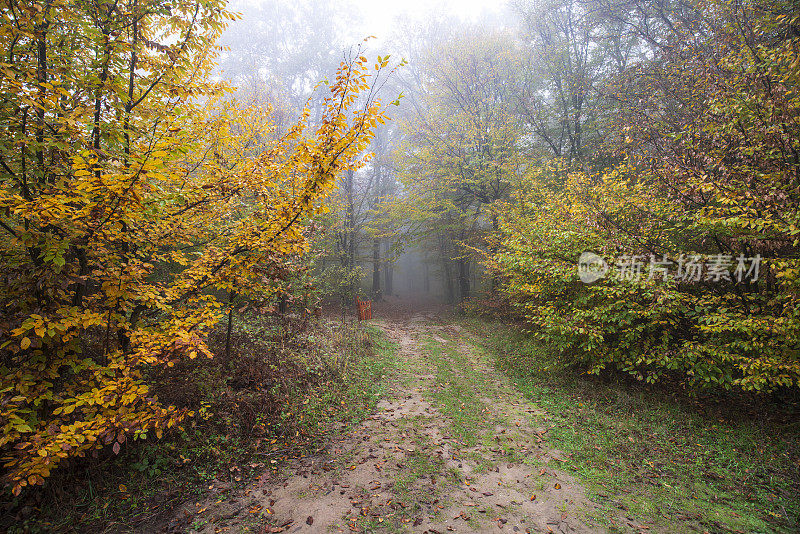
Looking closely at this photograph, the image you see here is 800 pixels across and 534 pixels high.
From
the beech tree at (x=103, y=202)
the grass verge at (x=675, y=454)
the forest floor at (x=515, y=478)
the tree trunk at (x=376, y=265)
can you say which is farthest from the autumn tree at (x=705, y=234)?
the tree trunk at (x=376, y=265)

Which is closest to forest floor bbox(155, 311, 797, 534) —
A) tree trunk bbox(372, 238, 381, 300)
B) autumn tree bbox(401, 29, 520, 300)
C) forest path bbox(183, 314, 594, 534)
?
forest path bbox(183, 314, 594, 534)

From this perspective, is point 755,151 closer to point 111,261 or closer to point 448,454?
point 448,454

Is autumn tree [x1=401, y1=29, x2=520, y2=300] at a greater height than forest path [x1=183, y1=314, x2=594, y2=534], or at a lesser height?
greater

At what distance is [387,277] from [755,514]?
25213 mm

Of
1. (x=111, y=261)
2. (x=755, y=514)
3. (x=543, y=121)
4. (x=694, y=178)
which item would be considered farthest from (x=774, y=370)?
(x=543, y=121)

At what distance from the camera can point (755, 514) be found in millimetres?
3387

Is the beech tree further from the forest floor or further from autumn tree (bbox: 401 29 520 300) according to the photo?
autumn tree (bbox: 401 29 520 300)

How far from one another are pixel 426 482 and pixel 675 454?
356 centimetres

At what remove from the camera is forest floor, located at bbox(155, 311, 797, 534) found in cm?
322

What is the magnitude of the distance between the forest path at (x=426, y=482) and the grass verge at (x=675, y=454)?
42cm

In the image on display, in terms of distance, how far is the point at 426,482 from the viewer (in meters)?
3.82

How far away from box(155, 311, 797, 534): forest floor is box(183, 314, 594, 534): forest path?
0.02 m

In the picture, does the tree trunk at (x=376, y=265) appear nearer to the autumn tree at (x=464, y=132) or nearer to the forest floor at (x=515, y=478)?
the autumn tree at (x=464, y=132)

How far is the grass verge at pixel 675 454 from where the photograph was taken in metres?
3.37
